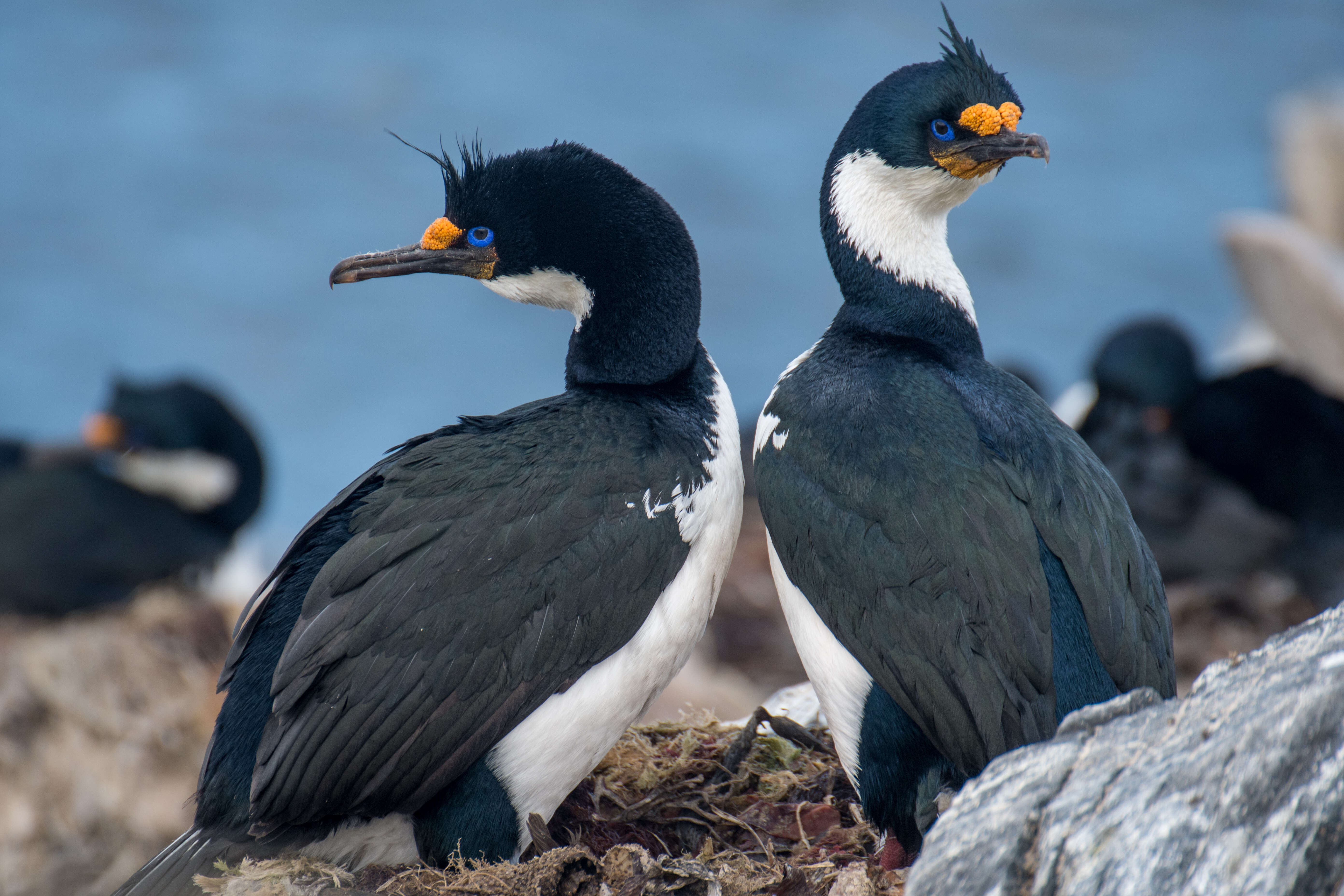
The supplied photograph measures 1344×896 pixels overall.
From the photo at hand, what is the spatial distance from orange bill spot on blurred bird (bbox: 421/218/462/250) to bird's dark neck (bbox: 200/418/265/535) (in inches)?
166

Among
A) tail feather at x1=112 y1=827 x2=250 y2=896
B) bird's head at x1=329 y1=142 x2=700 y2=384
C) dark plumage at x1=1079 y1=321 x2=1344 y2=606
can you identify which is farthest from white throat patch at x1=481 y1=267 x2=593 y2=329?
dark plumage at x1=1079 y1=321 x2=1344 y2=606

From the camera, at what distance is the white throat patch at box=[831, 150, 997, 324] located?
3389 mm

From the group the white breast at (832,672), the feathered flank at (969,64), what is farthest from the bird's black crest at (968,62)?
the white breast at (832,672)

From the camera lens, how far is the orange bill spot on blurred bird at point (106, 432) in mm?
7129

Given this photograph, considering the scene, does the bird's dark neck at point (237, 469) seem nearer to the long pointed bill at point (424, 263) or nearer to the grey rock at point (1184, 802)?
the long pointed bill at point (424, 263)

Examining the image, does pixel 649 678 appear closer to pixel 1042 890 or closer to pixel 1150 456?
pixel 1042 890

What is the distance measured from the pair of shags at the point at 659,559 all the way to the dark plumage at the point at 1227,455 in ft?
15.1

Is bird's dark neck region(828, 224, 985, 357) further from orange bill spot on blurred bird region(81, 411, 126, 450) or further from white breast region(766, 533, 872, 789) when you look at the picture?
orange bill spot on blurred bird region(81, 411, 126, 450)

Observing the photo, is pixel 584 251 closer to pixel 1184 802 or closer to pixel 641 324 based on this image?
pixel 641 324

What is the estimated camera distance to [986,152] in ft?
10.6

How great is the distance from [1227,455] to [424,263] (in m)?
5.62

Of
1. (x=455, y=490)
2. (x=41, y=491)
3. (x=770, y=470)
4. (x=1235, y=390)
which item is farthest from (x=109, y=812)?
(x=1235, y=390)

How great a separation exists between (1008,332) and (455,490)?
49.8 ft

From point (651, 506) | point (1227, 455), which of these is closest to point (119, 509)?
point (651, 506)
